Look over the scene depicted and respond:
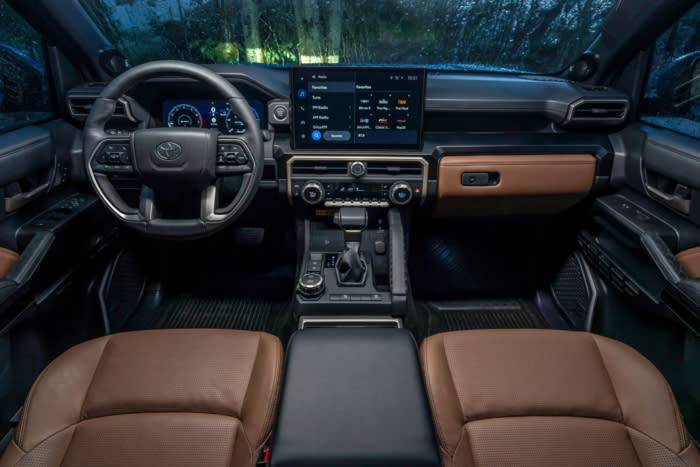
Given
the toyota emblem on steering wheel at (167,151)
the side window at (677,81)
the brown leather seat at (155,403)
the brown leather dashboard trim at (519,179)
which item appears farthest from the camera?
the brown leather dashboard trim at (519,179)

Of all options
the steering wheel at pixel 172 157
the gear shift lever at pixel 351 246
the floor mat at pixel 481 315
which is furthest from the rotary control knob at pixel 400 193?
the floor mat at pixel 481 315

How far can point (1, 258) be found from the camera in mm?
1576

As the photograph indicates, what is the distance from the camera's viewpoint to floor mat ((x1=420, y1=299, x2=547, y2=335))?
2.39 m

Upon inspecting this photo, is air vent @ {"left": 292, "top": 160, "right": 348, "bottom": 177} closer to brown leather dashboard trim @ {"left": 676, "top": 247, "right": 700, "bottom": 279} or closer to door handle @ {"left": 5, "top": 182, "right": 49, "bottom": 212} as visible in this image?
door handle @ {"left": 5, "top": 182, "right": 49, "bottom": 212}

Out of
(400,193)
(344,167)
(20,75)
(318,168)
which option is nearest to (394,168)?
(400,193)

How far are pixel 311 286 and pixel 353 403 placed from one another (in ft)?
2.51

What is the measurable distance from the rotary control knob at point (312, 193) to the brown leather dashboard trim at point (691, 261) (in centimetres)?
139

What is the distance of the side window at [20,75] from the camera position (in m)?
1.85

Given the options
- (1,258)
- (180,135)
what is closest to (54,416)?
(1,258)

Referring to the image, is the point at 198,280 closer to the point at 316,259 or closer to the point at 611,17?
the point at 316,259

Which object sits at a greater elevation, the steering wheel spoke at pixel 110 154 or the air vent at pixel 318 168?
the steering wheel spoke at pixel 110 154

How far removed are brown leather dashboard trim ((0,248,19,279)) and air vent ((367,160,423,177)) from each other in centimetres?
139

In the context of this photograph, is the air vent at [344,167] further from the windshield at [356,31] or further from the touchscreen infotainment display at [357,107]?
the windshield at [356,31]

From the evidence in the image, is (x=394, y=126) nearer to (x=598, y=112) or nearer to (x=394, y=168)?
(x=394, y=168)
